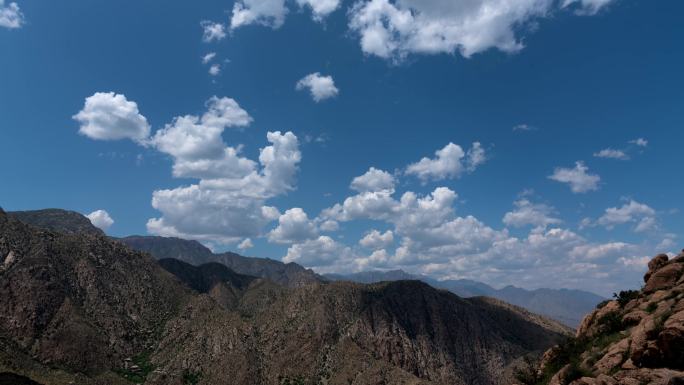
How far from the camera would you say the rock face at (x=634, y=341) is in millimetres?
32519

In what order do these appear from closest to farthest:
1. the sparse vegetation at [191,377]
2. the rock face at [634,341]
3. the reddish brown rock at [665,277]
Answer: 1. the rock face at [634,341]
2. the reddish brown rock at [665,277]
3. the sparse vegetation at [191,377]

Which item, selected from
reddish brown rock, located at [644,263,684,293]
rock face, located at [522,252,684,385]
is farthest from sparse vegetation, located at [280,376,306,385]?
reddish brown rock, located at [644,263,684,293]

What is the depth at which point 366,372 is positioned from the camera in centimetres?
17688

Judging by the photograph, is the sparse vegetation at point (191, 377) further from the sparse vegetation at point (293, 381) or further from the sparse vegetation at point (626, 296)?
the sparse vegetation at point (626, 296)

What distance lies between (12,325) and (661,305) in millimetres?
222829

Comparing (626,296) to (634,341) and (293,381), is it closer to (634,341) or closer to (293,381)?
(634,341)

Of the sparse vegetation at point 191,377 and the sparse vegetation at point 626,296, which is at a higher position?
the sparse vegetation at point 626,296

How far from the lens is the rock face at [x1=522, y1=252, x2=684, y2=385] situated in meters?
32.5

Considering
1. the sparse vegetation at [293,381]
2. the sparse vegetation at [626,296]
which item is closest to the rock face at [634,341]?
the sparse vegetation at [626,296]

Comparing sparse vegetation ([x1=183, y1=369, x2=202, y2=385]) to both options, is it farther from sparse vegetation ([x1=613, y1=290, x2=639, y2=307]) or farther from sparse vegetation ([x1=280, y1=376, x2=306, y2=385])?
sparse vegetation ([x1=613, y1=290, x2=639, y2=307])

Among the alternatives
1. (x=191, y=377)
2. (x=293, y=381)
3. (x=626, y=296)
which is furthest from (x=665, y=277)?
(x=191, y=377)

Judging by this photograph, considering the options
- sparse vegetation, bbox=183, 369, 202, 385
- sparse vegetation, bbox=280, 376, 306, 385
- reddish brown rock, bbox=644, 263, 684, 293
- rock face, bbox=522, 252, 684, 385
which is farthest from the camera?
sparse vegetation, bbox=183, 369, 202, 385

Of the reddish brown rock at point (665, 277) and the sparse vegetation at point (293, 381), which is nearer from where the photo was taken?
the reddish brown rock at point (665, 277)

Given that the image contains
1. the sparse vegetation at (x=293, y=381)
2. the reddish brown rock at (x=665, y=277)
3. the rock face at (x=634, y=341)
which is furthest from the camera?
the sparse vegetation at (x=293, y=381)
